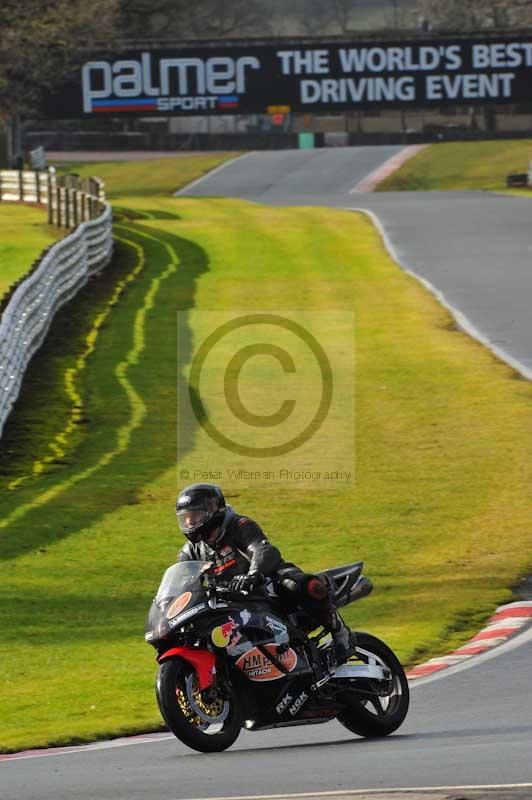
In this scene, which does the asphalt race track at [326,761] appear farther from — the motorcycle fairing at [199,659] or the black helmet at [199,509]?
the black helmet at [199,509]

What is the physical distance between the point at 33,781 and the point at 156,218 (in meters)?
46.8

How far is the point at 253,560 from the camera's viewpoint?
9305 mm

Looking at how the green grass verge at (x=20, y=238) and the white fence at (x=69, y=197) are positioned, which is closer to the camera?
the green grass verge at (x=20, y=238)

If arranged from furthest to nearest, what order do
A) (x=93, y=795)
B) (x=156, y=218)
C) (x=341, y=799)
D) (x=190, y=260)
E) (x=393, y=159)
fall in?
(x=393, y=159) → (x=156, y=218) → (x=190, y=260) → (x=93, y=795) → (x=341, y=799)

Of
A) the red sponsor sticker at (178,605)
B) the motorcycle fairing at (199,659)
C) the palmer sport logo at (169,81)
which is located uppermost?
the palmer sport logo at (169,81)

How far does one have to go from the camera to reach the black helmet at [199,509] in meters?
9.31

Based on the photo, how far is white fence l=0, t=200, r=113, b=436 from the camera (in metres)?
22.7

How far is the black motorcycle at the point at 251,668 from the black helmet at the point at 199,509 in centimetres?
21

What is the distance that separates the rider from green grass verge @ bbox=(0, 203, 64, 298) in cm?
2558

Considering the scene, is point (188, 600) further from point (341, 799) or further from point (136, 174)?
point (136, 174)

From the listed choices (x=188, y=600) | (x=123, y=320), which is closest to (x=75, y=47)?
(x=123, y=320)

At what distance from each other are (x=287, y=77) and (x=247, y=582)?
2779 inches

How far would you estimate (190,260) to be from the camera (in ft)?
140

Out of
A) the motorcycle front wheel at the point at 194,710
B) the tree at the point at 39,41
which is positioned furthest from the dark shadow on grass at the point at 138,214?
the motorcycle front wheel at the point at 194,710
